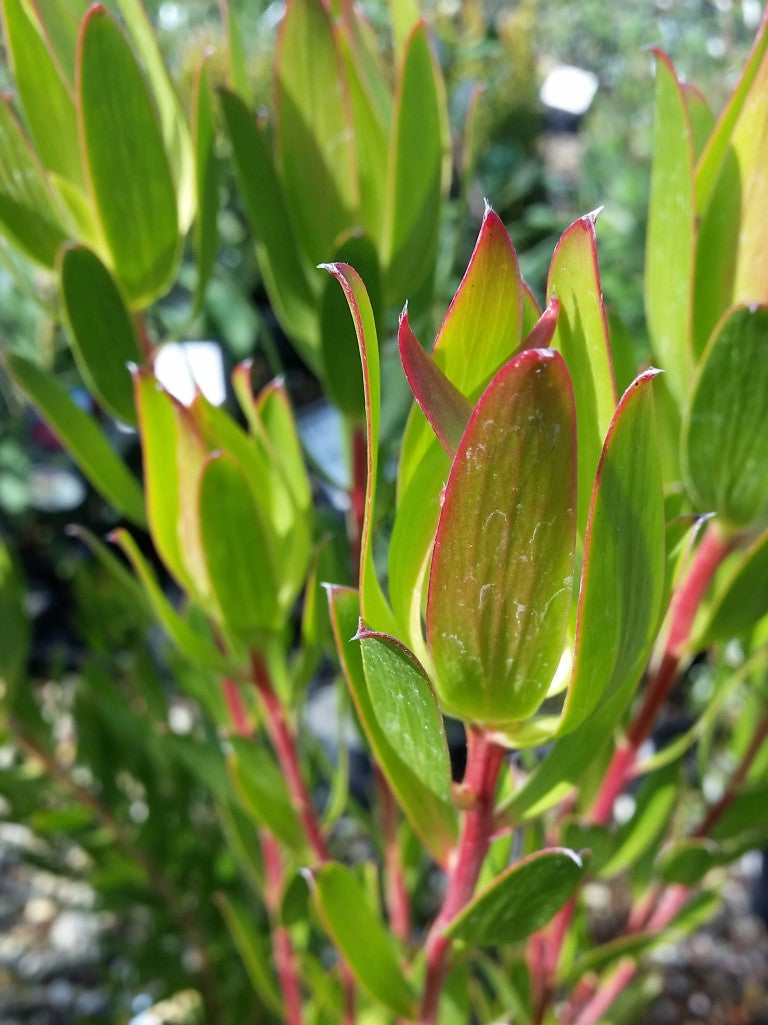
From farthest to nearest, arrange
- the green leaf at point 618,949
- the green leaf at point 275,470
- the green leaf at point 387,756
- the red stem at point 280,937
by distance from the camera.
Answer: the red stem at point 280,937, the green leaf at point 618,949, the green leaf at point 275,470, the green leaf at point 387,756

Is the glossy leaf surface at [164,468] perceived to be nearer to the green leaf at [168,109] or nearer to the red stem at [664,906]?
the green leaf at [168,109]

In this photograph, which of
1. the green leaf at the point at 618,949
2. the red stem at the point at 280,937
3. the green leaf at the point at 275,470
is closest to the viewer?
the green leaf at the point at 275,470

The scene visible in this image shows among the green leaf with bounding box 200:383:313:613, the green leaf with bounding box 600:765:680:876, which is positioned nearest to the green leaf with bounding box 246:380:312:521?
the green leaf with bounding box 200:383:313:613

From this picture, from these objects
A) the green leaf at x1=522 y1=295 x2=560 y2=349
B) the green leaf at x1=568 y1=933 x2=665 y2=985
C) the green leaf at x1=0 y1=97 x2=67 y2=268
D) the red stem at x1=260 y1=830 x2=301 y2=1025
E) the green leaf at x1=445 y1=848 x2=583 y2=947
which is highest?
the green leaf at x1=522 y1=295 x2=560 y2=349

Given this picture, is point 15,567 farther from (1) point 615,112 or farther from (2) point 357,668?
(1) point 615,112

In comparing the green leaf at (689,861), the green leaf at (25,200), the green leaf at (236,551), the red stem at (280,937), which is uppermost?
the green leaf at (25,200)

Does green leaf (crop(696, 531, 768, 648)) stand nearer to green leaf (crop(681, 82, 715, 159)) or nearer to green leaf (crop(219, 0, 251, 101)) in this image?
green leaf (crop(681, 82, 715, 159))

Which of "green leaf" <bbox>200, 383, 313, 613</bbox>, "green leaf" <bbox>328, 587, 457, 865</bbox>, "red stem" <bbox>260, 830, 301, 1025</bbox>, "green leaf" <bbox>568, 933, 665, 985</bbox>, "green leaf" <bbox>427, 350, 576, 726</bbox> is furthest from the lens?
"red stem" <bbox>260, 830, 301, 1025</bbox>

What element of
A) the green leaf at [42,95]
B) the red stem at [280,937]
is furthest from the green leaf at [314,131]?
the red stem at [280,937]
